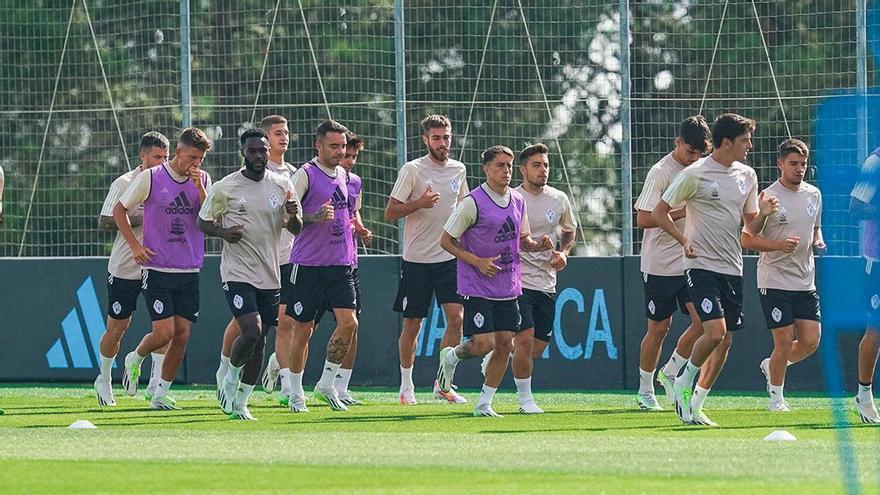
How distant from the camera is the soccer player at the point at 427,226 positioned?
16250 millimetres

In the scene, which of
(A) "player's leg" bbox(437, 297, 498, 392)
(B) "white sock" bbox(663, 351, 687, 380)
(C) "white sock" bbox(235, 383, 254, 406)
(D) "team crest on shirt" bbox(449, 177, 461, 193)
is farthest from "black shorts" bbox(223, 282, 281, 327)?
(B) "white sock" bbox(663, 351, 687, 380)

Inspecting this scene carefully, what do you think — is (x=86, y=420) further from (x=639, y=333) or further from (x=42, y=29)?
(x=42, y=29)

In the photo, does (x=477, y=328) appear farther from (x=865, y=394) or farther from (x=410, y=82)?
(x=410, y=82)

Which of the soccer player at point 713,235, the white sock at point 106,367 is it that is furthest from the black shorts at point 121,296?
the soccer player at point 713,235

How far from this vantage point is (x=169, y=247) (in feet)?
49.3

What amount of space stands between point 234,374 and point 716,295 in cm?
368

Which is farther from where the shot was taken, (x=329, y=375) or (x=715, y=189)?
(x=329, y=375)

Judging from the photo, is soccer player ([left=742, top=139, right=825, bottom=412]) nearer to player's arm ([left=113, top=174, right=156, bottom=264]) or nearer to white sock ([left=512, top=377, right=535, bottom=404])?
white sock ([left=512, top=377, right=535, bottom=404])

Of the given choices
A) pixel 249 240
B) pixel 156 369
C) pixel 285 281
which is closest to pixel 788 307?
pixel 285 281

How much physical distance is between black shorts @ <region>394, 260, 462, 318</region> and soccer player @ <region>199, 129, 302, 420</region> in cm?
254

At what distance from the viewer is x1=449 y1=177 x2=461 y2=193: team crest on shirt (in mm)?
16438

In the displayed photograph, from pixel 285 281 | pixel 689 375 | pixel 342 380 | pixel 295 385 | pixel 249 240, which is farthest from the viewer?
pixel 285 281

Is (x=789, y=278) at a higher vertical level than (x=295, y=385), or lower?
higher

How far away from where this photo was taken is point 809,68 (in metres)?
18.5
